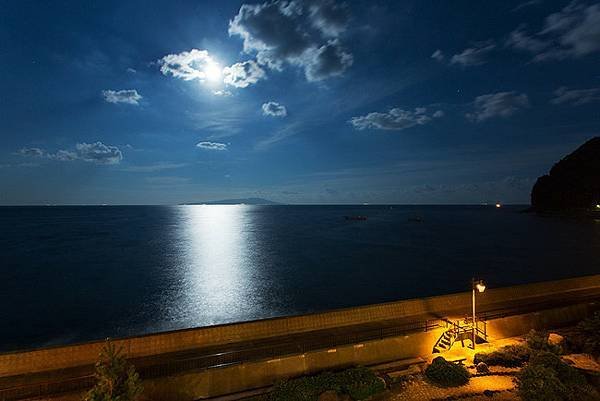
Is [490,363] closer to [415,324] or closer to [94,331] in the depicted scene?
[415,324]

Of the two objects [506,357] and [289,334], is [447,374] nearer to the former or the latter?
Result: [506,357]

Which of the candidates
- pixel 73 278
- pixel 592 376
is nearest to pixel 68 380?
pixel 592 376

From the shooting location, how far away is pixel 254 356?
43.3ft

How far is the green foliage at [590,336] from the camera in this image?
47.2 ft

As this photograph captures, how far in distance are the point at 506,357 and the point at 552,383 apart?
3.18 m

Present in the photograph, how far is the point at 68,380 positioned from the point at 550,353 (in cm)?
1710

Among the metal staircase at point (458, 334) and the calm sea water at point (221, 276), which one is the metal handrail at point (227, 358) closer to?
the metal staircase at point (458, 334)

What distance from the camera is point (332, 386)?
39.1ft

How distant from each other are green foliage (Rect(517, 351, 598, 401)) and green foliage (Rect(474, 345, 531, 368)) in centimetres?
175

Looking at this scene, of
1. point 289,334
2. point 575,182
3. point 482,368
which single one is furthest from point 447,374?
point 575,182

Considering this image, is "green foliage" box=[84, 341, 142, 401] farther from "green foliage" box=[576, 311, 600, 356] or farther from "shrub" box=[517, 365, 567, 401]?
"green foliage" box=[576, 311, 600, 356]

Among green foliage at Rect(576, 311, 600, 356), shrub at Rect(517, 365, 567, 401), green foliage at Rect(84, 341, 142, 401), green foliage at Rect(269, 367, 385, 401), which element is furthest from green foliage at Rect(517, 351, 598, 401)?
green foliage at Rect(84, 341, 142, 401)

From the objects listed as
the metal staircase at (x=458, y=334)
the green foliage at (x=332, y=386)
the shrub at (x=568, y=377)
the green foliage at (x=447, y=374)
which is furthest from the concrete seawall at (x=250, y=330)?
the shrub at (x=568, y=377)

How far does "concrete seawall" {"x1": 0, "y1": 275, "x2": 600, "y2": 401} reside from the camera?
1207cm
